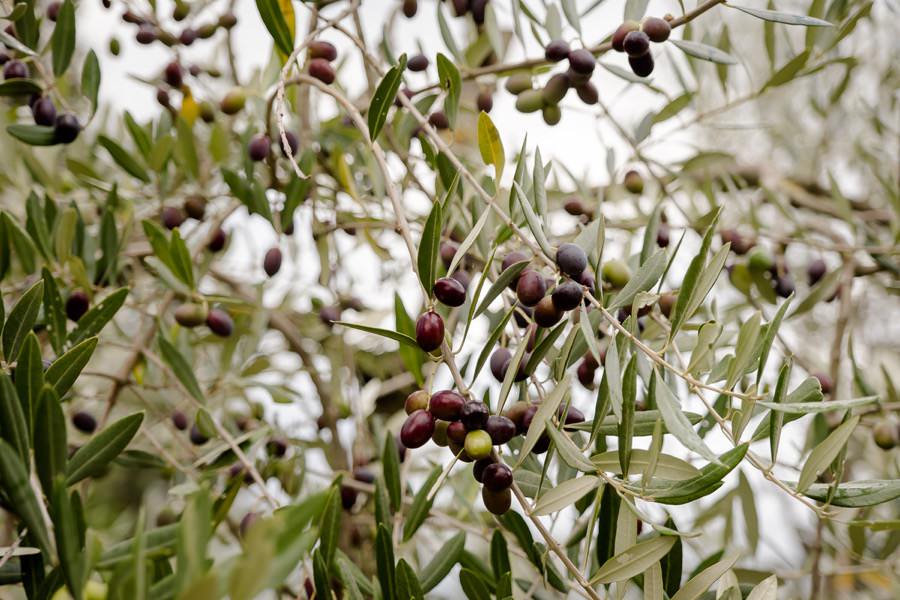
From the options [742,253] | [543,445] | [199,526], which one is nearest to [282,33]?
[543,445]

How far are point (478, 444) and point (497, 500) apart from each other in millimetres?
76

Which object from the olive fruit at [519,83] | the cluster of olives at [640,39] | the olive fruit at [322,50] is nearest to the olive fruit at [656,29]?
the cluster of olives at [640,39]

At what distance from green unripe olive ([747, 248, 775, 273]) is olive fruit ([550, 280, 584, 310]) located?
80 cm

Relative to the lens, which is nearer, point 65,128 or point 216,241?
point 65,128

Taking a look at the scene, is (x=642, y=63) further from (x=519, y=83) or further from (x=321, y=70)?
(x=321, y=70)

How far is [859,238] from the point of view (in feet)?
5.39

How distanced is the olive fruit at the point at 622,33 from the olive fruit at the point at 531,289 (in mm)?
394

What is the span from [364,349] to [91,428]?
2.66 feet

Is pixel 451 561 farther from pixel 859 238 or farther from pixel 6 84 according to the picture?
pixel 859 238

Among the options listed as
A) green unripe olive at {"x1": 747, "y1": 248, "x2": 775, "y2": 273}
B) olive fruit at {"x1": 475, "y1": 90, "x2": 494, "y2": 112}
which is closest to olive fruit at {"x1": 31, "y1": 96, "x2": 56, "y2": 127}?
olive fruit at {"x1": 475, "y1": 90, "x2": 494, "y2": 112}

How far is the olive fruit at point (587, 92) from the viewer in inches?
40.9

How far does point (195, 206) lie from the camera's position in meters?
1.41

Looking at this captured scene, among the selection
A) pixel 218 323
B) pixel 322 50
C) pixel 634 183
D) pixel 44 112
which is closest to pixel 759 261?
pixel 634 183

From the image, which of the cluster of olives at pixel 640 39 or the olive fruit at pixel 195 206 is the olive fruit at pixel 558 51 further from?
the olive fruit at pixel 195 206
